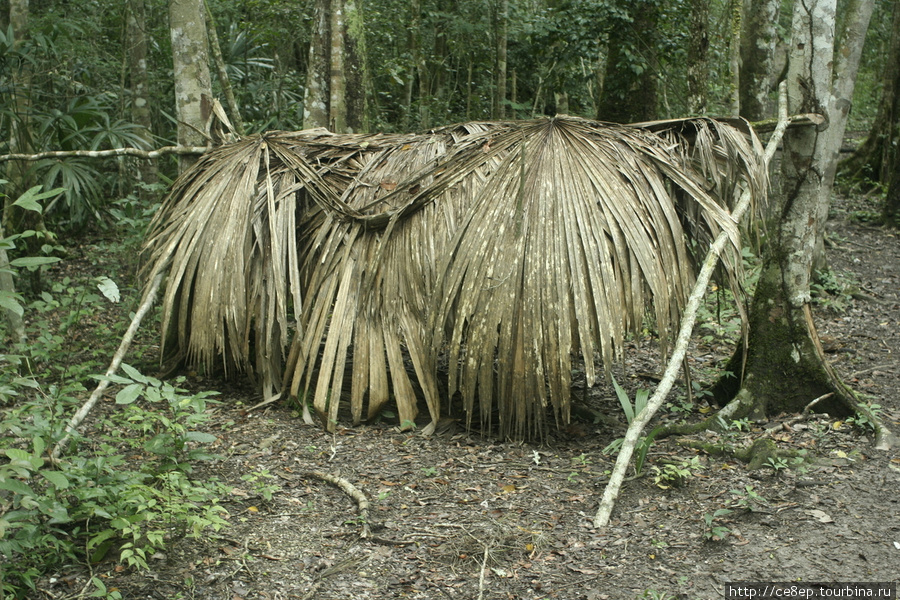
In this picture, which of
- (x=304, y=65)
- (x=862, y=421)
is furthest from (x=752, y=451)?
(x=304, y=65)

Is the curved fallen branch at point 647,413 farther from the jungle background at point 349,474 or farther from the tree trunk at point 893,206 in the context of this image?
the tree trunk at point 893,206

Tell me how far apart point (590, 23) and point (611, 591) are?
295 inches

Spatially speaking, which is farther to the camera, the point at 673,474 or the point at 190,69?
the point at 190,69

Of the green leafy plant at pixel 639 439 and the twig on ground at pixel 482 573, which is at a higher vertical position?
the green leafy plant at pixel 639 439

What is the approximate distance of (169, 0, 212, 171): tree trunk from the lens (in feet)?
17.6

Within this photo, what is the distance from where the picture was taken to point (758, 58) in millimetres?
8945

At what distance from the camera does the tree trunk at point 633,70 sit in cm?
838

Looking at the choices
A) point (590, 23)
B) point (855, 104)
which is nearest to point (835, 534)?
point (590, 23)

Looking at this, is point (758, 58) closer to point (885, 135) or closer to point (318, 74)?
point (885, 135)

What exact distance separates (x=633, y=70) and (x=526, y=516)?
6446 millimetres

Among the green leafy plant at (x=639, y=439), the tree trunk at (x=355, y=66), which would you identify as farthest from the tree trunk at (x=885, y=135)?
the green leafy plant at (x=639, y=439)

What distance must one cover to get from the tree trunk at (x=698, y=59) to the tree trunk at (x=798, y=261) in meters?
3.42

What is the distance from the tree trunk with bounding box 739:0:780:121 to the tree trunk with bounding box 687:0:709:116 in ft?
5.16

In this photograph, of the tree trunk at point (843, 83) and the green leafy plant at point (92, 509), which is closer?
the green leafy plant at point (92, 509)
